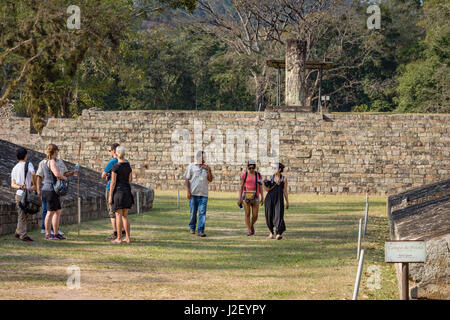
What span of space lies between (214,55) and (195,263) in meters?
46.1

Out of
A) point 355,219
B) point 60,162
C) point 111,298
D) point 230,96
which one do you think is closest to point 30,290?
point 111,298

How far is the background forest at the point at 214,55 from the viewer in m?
34.7

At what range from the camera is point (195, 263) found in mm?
10016

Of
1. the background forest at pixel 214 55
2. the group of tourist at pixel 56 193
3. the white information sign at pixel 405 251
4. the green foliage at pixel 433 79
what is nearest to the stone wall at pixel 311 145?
the background forest at pixel 214 55

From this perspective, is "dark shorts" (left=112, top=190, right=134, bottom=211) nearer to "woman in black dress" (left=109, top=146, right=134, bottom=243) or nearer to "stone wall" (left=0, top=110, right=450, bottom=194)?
"woman in black dress" (left=109, top=146, right=134, bottom=243)

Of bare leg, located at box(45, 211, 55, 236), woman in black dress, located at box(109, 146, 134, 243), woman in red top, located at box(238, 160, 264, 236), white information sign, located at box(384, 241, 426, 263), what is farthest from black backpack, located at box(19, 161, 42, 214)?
white information sign, located at box(384, 241, 426, 263)

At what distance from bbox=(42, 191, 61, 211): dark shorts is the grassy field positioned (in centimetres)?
53

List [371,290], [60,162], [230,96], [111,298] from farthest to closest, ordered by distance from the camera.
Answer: [230,96] → [60,162] → [371,290] → [111,298]

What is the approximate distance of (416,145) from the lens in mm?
30172

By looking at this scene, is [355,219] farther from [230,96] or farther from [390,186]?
[230,96]

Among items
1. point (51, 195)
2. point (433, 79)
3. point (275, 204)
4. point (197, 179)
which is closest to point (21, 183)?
point (51, 195)

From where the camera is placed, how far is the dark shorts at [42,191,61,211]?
11789 millimetres

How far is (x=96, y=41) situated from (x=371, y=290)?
2878 centimetres
